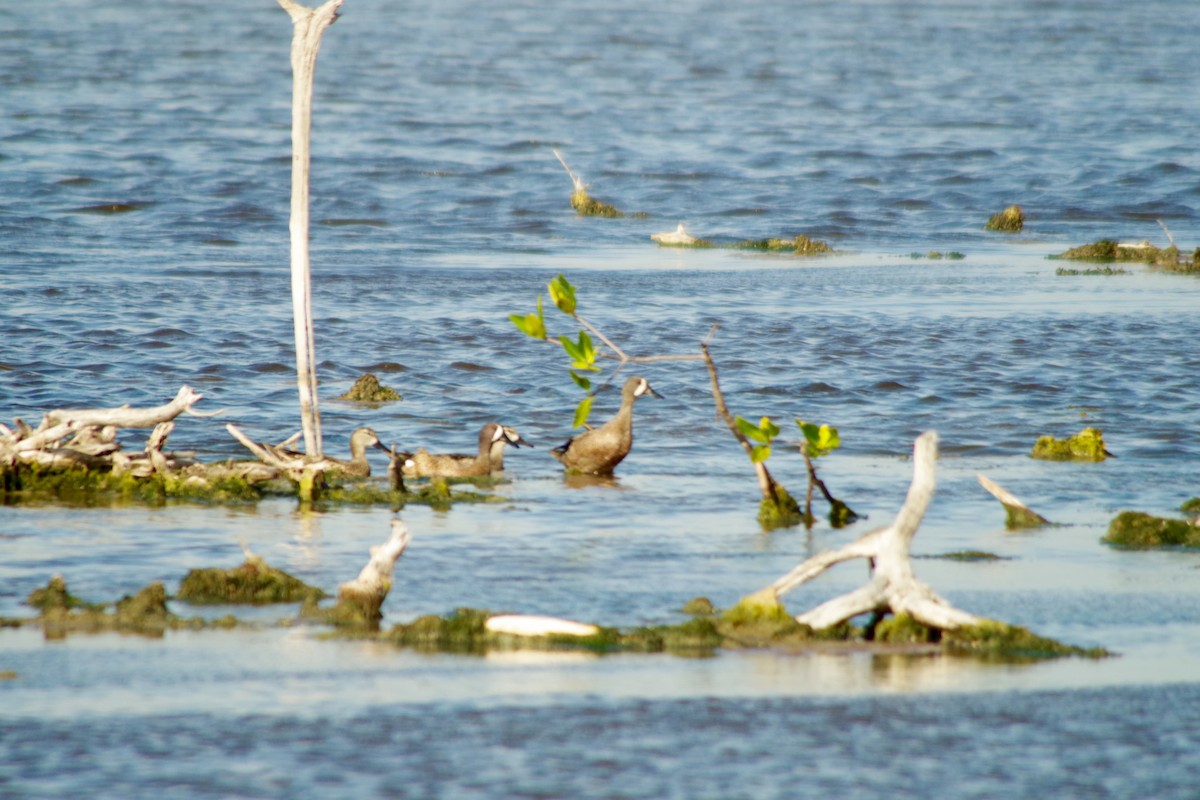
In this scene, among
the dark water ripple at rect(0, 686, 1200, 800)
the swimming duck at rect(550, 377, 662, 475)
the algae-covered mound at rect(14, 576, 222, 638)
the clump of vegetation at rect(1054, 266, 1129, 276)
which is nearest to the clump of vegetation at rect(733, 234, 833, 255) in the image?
the clump of vegetation at rect(1054, 266, 1129, 276)

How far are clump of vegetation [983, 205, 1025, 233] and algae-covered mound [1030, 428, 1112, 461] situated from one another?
14.5 m

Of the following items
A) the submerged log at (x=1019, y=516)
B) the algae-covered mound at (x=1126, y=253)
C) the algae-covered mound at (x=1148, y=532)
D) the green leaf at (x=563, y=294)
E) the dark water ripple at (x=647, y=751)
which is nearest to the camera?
the dark water ripple at (x=647, y=751)

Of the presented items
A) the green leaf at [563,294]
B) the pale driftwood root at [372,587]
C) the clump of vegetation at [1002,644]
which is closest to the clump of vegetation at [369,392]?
the green leaf at [563,294]

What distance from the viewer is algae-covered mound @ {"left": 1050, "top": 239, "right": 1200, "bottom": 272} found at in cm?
2323

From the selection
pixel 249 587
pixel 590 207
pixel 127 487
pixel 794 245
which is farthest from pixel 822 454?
pixel 590 207

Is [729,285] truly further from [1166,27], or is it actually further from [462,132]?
[1166,27]

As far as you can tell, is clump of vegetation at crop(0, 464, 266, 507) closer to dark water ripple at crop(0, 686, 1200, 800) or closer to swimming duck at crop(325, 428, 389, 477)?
swimming duck at crop(325, 428, 389, 477)

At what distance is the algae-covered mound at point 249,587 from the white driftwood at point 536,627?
3.50 feet

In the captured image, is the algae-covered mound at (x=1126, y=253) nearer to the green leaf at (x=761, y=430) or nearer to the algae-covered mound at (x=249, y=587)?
the green leaf at (x=761, y=430)

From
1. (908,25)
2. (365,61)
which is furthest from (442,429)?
(908,25)

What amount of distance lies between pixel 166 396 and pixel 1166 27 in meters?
65.6

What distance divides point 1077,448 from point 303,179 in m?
5.74

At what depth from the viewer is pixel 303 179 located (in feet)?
35.9

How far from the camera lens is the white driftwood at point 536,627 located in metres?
7.82
